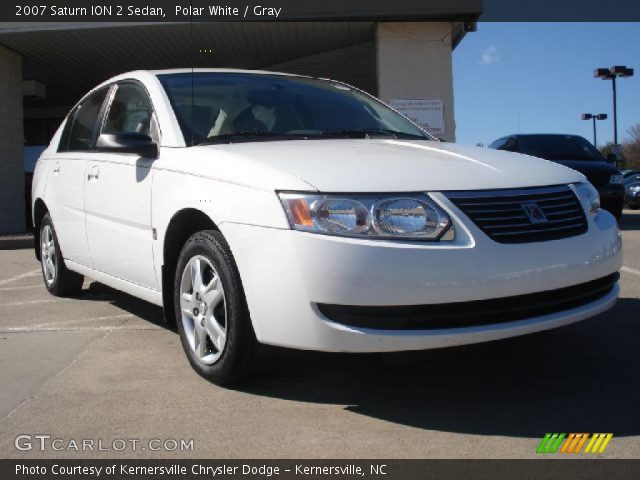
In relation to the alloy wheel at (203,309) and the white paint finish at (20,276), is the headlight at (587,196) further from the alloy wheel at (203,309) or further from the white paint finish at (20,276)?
the white paint finish at (20,276)

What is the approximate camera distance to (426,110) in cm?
1258

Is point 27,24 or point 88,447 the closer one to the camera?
point 88,447

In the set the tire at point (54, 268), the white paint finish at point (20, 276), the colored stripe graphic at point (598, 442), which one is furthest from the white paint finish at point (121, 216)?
the white paint finish at point (20, 276)

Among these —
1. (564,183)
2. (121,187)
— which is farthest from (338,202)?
(121,187)

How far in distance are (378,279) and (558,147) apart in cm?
962

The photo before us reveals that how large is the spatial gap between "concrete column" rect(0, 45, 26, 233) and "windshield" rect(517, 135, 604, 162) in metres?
10.2

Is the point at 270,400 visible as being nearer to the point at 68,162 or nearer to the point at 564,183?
the point at 564,183

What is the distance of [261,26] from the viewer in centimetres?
1237

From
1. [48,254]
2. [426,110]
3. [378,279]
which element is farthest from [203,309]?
[426,110]

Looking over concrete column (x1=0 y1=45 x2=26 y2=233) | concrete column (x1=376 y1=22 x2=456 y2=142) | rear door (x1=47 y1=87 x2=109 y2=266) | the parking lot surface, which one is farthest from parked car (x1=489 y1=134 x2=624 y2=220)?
concrete column (x1=0 y1=45 x2=26 y2=233)

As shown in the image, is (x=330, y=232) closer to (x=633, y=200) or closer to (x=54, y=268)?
(x=54, y=268)

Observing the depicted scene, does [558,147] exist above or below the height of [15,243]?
above

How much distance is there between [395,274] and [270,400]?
0.88 metres
